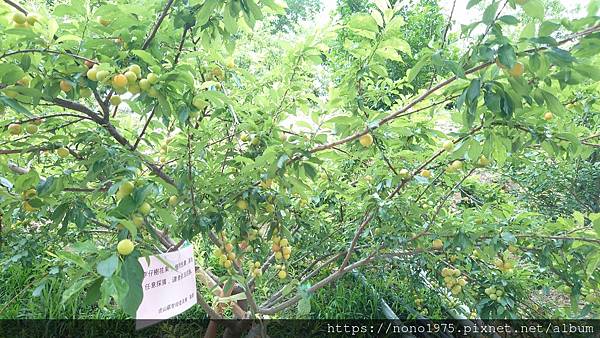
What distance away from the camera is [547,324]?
1.97 m

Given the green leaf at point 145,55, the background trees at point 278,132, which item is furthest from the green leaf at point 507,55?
the green leaf at point 145,55

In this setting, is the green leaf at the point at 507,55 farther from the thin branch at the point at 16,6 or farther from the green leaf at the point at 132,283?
the thin branch at the point at 16,6

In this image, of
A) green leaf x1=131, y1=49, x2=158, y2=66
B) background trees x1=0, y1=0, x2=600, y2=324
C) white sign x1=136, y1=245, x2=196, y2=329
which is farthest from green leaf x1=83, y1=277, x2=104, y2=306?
green leaf x1=131, y1=49, x2=158, y2=66

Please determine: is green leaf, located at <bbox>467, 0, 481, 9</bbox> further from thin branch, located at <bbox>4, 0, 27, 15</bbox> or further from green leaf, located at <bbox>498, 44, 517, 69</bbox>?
thin branch, located at <bbox>4, 0, 27, 15</bbox>

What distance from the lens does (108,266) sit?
62cm

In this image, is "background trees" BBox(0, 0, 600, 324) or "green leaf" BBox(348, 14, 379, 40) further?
"green leaf" BBox(348, 14, 379, 40)

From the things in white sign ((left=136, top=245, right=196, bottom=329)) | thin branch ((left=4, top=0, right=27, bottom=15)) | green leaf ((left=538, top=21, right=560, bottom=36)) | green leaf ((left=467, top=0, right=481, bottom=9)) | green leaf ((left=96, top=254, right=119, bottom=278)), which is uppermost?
thin branch ((left=4, top=0, right=27, bottom=15))

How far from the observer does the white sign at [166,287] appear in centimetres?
100

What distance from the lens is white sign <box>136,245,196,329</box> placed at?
3.26ft

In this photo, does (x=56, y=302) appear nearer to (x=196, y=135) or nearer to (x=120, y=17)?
(x=196, y=135)

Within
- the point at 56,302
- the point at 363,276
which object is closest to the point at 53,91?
the point at 363,276

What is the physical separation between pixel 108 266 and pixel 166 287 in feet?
1.52

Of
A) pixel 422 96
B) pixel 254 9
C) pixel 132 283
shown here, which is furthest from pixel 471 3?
pixel 132 283

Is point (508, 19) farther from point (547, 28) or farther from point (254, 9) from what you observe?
point (254, 9)
